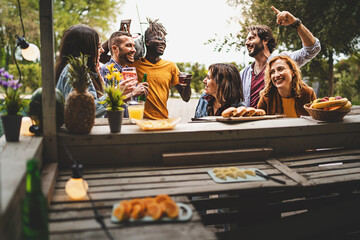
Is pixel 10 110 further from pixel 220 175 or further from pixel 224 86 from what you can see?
pixel 224 86

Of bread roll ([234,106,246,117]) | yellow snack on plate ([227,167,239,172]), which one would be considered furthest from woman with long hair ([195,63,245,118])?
yellow snack on plate ([227,167,239,172])

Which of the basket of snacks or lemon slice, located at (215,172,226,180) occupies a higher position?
the basket of snacks

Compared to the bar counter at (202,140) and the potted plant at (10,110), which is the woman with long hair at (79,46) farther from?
the potted plant at (10,110)

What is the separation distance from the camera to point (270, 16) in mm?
5910

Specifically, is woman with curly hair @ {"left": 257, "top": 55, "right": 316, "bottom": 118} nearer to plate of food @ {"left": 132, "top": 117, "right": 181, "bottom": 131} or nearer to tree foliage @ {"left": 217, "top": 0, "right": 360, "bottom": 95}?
plate of food @ {"left": 132, "top": 117, "right": 181, "bottom": 131}

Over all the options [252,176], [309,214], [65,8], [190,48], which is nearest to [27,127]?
[252,176]

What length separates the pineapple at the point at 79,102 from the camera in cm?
200

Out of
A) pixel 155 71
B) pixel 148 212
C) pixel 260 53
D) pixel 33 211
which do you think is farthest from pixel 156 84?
pixel 33 211

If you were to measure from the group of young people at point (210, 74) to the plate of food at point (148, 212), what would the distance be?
4.06ft

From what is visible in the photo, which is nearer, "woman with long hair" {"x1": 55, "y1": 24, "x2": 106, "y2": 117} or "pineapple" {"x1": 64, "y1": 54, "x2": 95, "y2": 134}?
"pineapple" {"x1": 64, "y1": 54, "x2": 95, "y2": 134}

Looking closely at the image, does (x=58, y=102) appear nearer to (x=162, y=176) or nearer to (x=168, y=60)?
(x=162, y=176)

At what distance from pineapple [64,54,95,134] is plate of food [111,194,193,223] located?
72cm

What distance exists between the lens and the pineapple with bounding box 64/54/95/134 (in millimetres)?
1999

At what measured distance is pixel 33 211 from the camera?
4.06 ft
